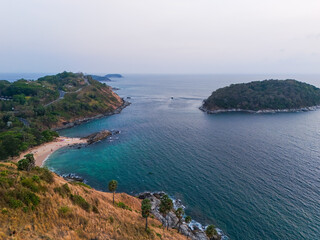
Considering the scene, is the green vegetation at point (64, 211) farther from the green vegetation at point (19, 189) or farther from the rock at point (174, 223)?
the rock at point (174, 223)

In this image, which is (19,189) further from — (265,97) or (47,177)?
(265,97)

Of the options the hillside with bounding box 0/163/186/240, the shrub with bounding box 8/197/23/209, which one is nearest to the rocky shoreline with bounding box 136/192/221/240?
the hillside with bounding box 0/163/186/240

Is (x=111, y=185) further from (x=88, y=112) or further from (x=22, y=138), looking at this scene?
(x=88, y=112)

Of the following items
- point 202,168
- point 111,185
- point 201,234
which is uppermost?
point 111,185

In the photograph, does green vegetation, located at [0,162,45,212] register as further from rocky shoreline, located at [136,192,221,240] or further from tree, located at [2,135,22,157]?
tree, located at [2,135,22,157]

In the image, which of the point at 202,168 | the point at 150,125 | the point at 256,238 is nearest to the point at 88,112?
the point at 150,125

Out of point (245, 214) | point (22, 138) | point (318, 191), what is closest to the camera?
point (245, 214)

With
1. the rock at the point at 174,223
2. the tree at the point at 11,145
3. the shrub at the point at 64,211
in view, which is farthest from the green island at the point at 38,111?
the rock at the point at 174,223
